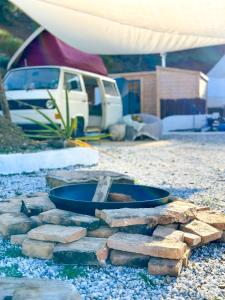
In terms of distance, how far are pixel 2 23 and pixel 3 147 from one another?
17847mm

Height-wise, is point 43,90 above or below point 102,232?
above

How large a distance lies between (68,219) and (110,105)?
9549 millimetres

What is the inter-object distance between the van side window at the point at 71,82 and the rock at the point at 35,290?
7.96m

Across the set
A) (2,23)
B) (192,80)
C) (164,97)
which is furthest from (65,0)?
(2,23)

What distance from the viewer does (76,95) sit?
10.7m

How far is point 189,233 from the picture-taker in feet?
10.4

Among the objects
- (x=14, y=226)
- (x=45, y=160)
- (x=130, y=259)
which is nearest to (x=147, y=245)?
(x=130, y=259)

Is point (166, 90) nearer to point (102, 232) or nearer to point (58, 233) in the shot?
point (102, 232)

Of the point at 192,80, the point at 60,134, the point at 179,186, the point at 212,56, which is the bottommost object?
the point at 179,186

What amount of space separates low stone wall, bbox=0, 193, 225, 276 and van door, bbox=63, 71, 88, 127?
6945 millimetres

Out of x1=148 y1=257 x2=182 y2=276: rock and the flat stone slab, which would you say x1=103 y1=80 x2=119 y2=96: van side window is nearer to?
the flat stone slab

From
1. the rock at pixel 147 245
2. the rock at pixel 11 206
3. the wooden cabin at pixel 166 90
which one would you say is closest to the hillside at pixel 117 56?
the wooden cabin at pixel 166 90

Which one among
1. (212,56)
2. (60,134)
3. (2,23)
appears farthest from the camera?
(212,56)

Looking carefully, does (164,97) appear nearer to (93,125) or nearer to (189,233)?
(93,125)
